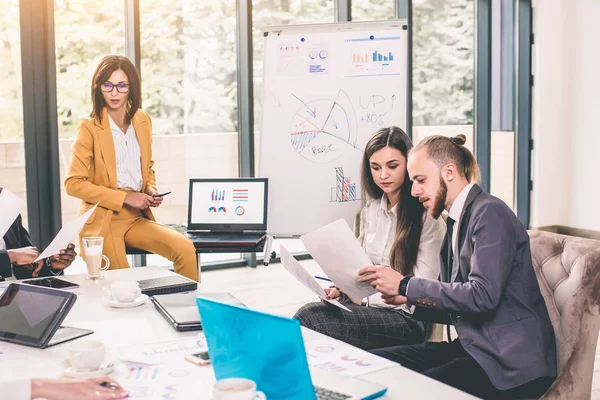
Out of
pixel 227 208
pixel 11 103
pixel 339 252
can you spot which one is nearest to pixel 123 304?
pixel 339 252

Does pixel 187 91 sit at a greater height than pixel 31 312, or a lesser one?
greater

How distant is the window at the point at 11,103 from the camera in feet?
14.3

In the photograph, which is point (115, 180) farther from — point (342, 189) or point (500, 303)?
point (500, 303)

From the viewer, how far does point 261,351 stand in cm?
107

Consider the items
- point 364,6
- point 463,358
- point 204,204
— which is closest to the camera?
point 463,358

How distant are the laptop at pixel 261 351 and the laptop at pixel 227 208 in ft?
8.91

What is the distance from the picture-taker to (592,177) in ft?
20.0

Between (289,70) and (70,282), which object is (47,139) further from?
(70,282)

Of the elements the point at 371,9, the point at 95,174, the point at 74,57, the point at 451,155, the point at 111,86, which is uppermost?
the point at 371,9

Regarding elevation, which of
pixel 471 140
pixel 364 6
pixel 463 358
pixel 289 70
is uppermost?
pixel 364 6

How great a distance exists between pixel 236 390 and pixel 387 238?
4.90ft

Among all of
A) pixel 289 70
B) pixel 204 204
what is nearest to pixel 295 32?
pixel 289 70

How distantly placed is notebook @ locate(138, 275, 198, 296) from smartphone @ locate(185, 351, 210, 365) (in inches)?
24.5

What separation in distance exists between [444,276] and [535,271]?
27 centimetres
